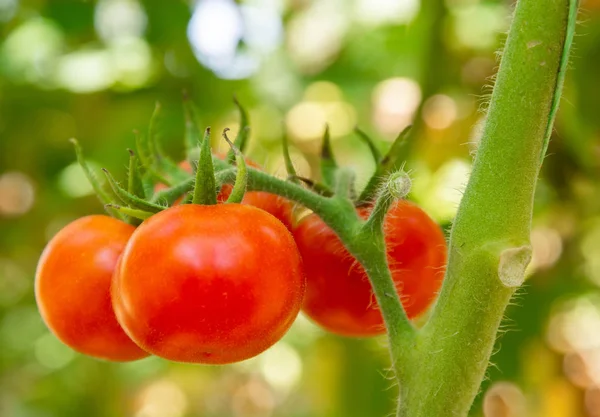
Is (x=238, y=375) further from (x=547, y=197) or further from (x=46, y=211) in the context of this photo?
(x=547, y=197)

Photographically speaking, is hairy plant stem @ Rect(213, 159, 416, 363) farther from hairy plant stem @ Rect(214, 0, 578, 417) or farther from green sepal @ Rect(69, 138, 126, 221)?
green sepal @ Rect(69, 138, 126, 221)

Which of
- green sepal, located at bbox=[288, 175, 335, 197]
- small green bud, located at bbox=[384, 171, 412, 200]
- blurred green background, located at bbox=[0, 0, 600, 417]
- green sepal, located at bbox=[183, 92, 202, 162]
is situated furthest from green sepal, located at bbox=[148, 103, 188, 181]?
blurred green background, located at bbox=[0, 0, 600, 417]

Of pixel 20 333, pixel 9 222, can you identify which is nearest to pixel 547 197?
pixel 9 222

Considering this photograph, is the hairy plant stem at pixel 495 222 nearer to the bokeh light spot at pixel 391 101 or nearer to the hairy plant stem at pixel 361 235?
the hairy plant stem at pixel 361 235

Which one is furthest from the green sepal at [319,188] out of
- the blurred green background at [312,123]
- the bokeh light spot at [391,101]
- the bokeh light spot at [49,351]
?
the bokeh light spot at [49,351]

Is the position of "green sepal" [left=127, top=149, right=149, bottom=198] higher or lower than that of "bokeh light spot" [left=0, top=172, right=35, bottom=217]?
higher
